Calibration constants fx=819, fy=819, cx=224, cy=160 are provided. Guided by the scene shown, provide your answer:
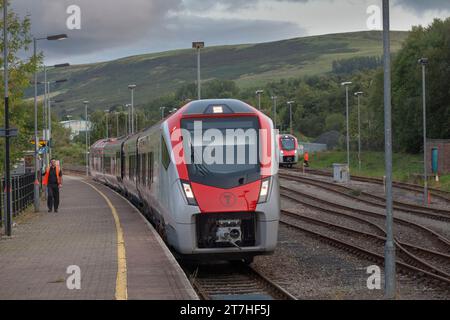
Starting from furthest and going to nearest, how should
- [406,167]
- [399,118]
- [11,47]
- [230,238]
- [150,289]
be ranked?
1. [399,118]
2. [406,167]
3. [11,47]
4. [230,238]
5. [150,289]

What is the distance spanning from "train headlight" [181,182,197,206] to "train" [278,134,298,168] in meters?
52.8

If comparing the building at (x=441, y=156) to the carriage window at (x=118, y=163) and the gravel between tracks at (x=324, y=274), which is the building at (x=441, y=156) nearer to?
the carriage window at (x=118, y=163)

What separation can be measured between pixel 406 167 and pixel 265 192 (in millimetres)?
47117

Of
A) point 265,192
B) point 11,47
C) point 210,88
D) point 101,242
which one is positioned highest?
point 210,88

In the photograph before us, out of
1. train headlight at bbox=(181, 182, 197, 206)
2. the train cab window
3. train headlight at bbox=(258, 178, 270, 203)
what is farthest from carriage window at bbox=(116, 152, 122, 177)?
train headlight at bbox=(258, 178, 270, 203)

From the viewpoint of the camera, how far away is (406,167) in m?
60.2

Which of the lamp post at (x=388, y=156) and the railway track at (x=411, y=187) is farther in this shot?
the railway track at (x=411, y=187)

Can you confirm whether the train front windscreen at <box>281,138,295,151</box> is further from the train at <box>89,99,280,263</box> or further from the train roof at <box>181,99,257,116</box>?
the train at <box>89,99,280,263</box>

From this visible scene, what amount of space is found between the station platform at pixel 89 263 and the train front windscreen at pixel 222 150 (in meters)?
1.70

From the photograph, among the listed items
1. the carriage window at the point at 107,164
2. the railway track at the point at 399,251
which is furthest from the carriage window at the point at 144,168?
the carriage window at the point at 107,164

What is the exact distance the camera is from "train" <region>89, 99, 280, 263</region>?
47.9 feet

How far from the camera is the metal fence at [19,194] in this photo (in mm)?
23106

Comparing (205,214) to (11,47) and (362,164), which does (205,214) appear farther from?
(362,164)
